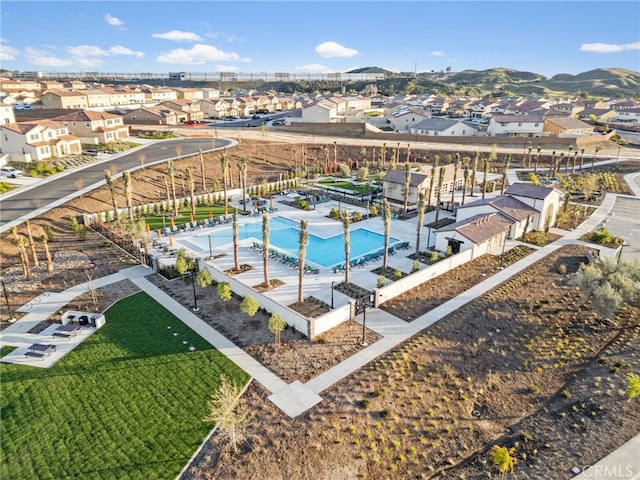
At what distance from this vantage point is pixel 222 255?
115 feet

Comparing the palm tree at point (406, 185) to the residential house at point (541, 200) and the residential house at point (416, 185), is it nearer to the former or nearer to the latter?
the residential house at point (416, 185)

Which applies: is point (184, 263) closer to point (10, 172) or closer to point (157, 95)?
point (10, 172)

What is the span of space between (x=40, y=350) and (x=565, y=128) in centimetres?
9370

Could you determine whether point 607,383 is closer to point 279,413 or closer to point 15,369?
point 279,413

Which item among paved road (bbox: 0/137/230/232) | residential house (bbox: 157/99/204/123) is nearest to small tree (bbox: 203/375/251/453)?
paved road (bbox: 0/137/230/232)

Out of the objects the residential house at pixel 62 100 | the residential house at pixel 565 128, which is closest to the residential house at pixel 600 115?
the residential house at pixel 565 128

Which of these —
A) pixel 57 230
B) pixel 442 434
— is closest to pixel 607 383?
pixel 442 434

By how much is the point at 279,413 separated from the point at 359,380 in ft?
14.0

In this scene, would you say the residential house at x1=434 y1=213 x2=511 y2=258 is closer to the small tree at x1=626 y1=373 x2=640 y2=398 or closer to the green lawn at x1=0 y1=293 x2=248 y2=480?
the small tree at x1=626 y1=373 x2=640 y2=398

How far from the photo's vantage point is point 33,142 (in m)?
57.2

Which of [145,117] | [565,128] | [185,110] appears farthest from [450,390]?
[185,110]

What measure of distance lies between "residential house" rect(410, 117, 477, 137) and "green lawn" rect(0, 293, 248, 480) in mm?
75120

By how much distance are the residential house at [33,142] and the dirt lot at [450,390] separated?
32950 mm

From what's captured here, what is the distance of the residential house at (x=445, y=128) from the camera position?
86625 mm
